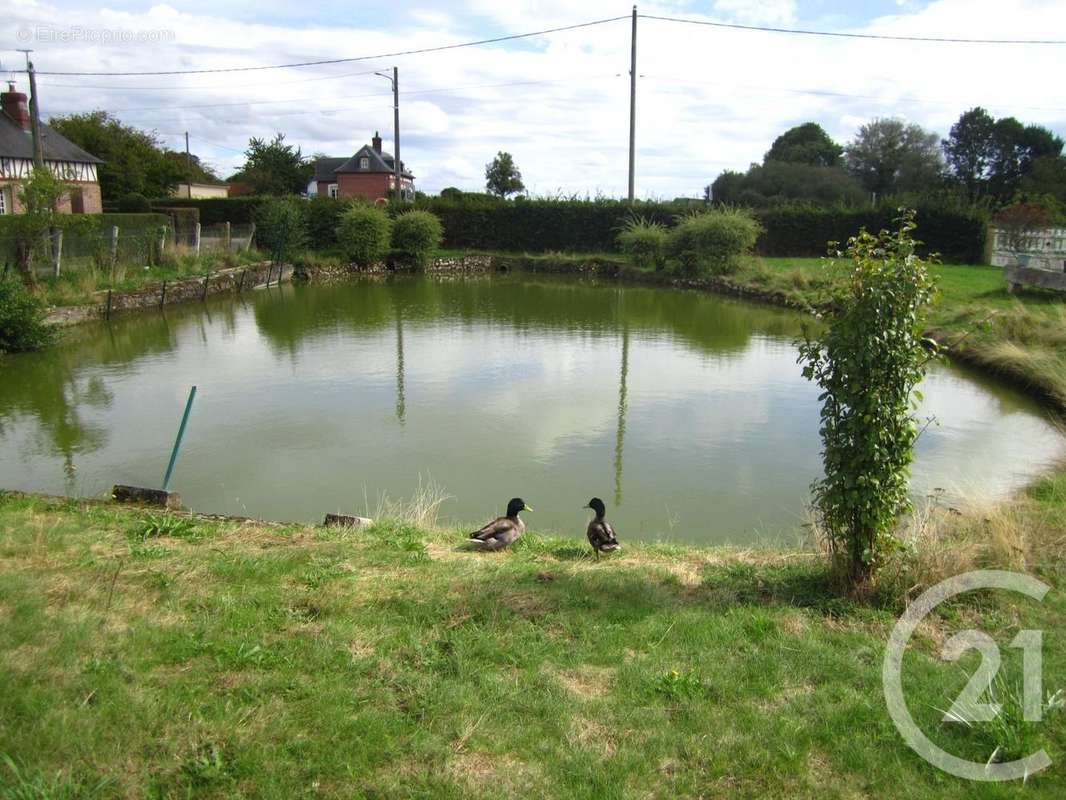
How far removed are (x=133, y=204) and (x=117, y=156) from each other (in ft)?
19.3

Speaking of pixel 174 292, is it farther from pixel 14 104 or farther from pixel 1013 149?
pixel 1013 149

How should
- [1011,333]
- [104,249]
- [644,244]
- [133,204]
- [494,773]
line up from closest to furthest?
[494,773], [1011,333], [104,249], [644,244], [133,204]

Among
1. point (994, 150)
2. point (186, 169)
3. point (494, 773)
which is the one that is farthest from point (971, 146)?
point (494, 773)

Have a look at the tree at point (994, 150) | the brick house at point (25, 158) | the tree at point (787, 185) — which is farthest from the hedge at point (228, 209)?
the tree at point (994, 150)

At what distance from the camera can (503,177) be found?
57.1 metres

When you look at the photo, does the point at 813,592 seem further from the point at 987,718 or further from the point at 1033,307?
the point at 1033,307

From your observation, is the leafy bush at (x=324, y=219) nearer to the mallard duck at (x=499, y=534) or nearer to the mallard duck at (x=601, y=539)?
the mallard duck at (x=499, y=534)

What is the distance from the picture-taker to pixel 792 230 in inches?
1244

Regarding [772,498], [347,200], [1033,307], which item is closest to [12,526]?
[772,498]

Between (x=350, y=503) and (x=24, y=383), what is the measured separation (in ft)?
23.5

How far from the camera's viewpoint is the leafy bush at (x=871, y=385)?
4.14 meters

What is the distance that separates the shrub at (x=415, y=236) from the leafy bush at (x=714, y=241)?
9200 millimetres

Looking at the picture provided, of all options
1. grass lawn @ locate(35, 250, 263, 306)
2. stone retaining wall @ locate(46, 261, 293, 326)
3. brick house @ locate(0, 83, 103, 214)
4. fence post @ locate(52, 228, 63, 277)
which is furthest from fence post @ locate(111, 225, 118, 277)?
brick house @ locate(0, 83, 103, 214)

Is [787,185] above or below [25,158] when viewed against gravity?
above
